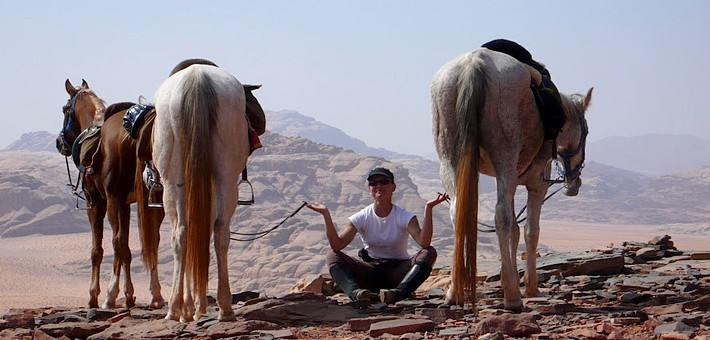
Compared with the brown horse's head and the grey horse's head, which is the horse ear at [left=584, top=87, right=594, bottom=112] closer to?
the grey horse's head

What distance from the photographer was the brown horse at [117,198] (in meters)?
9.30

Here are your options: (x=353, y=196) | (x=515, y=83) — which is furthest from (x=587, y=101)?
(x=353, y=196)

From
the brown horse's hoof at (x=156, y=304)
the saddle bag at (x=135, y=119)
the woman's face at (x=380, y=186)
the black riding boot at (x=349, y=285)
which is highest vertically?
the saddle bag at (x=135, y=119)

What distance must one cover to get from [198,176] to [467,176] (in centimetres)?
215

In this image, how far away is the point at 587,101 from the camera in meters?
9.64

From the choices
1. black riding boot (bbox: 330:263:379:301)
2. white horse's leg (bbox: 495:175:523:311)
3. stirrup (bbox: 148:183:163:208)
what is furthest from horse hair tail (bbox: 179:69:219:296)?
white horse's leg (bbox: 495:175:523:311)

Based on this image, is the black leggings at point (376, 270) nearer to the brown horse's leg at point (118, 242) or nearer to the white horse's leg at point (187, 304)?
the white horse's leg at point (187, 304)

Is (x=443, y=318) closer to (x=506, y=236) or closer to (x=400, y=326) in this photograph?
(x=400, y=326)

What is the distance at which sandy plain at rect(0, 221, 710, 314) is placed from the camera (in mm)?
44878

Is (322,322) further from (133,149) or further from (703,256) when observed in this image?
(703,256)

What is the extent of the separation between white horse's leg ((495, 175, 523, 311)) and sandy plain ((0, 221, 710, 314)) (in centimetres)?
3076

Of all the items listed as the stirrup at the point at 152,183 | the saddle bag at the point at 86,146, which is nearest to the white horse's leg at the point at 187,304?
the stirrup at the point at 152,183

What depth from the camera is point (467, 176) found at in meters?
7.38

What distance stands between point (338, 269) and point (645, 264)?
5542mm
